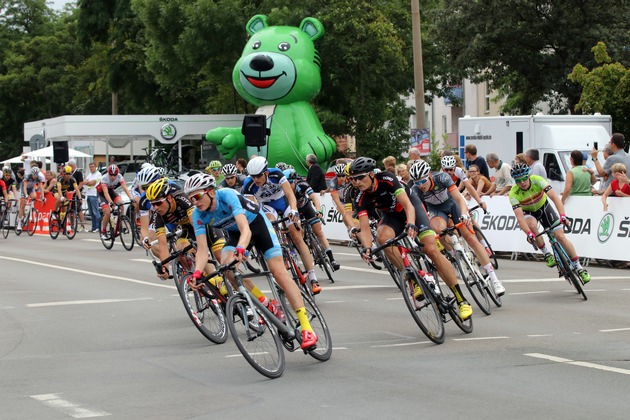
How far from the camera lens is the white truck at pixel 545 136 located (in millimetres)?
27609

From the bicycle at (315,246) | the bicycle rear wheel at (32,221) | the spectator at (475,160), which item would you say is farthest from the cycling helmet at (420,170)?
the bicycle rear wheel at (32,221)

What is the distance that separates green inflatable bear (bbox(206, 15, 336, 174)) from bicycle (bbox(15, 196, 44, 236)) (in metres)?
6.16

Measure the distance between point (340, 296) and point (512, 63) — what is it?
2921 centimetres

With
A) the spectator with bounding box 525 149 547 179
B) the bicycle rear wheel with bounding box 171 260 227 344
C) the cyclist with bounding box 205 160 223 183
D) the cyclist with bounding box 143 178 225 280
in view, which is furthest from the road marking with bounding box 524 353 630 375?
the cyclist with bounding box 205 160 223 183

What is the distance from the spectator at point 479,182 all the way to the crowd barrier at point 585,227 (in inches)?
8.8

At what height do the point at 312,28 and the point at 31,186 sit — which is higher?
the point at 312,28

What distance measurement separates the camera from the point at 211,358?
418 inches

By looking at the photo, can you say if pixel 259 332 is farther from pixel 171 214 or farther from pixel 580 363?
pixel 171 214

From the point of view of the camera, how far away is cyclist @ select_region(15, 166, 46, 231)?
1345 inches

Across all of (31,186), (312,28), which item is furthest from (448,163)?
(31,186)

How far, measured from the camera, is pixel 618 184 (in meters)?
19.7

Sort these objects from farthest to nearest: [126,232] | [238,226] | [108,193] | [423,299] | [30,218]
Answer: [30,218] < [108,193] < [126,232] < [423,299] < [238,226]

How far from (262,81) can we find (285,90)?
3.07 feet

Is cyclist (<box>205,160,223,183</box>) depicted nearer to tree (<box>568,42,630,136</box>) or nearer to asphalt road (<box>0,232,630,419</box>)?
asphalt road (<box>0,232,630,419</box>)
